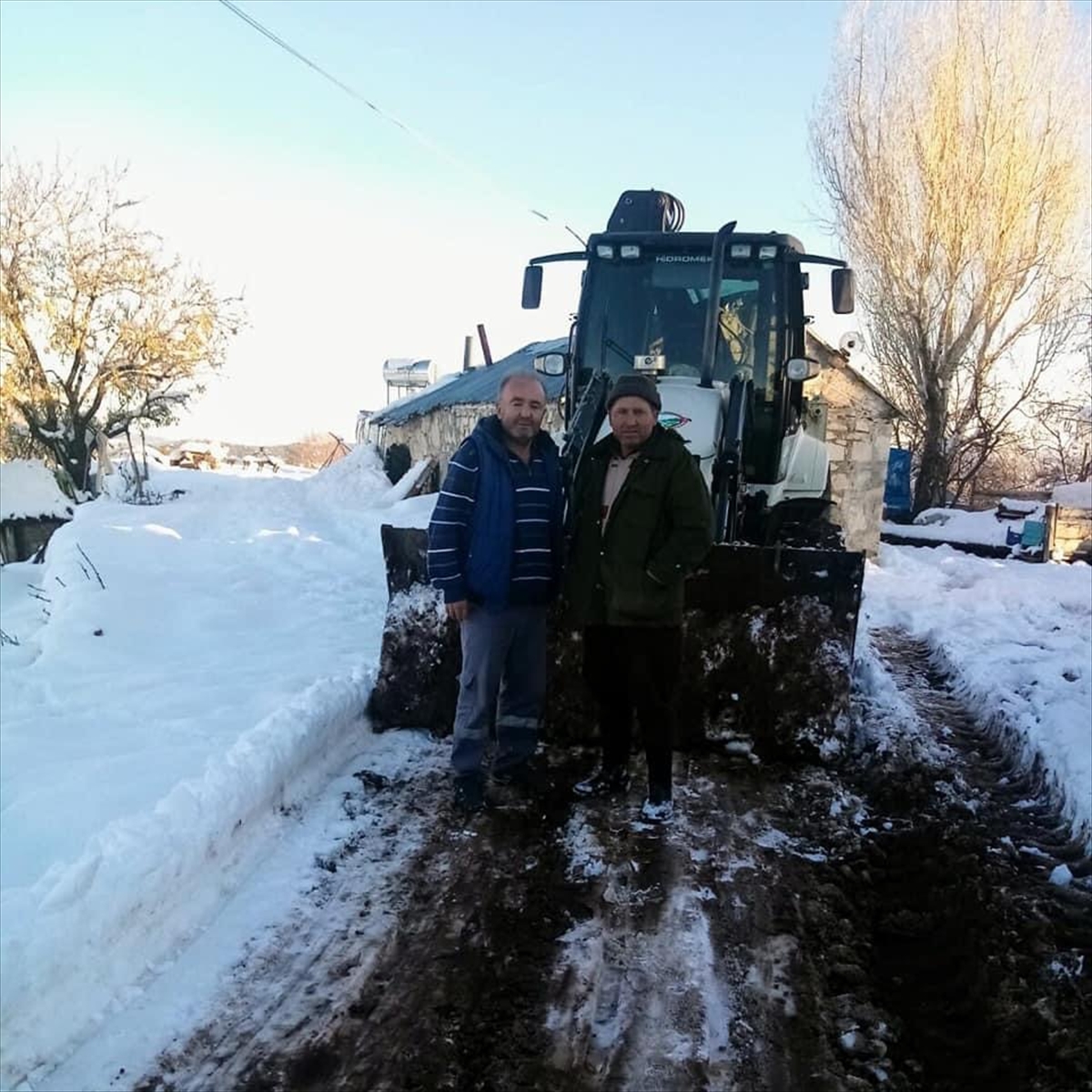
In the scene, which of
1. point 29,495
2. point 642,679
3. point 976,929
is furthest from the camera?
point 29,495

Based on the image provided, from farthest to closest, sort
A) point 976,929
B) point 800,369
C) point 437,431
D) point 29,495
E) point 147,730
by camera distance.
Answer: point 437,431
point 29,495
point 800,369
point 147,730
point 976,929

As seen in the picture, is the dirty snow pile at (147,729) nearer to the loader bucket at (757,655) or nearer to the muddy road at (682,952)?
the muddy road at (682,952)

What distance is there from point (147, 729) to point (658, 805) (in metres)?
2.57

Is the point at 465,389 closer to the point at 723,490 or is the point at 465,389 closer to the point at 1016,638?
the point at 1016,638

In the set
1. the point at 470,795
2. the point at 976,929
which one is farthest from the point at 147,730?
the point at 976,929

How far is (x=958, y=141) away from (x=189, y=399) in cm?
1854

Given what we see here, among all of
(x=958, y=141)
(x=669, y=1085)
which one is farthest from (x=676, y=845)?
(x=958, y=141)

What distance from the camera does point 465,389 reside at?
2038 centimetres

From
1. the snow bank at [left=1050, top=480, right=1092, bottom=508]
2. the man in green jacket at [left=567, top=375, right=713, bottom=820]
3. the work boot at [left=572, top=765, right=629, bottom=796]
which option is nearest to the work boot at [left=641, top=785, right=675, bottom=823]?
the man in green jacket at [left=567, top=375, right=713, bottom=820]

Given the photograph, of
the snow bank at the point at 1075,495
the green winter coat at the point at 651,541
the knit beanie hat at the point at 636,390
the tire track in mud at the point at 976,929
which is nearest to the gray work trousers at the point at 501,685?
the green winter coat at the point at 651,541

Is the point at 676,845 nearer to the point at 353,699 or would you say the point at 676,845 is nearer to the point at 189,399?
the point at 353,699

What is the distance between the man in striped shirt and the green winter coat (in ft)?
0.75

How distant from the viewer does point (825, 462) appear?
6.79 metres

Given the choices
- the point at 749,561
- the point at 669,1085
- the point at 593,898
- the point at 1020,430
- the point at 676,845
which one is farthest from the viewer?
the point at 1020,430
